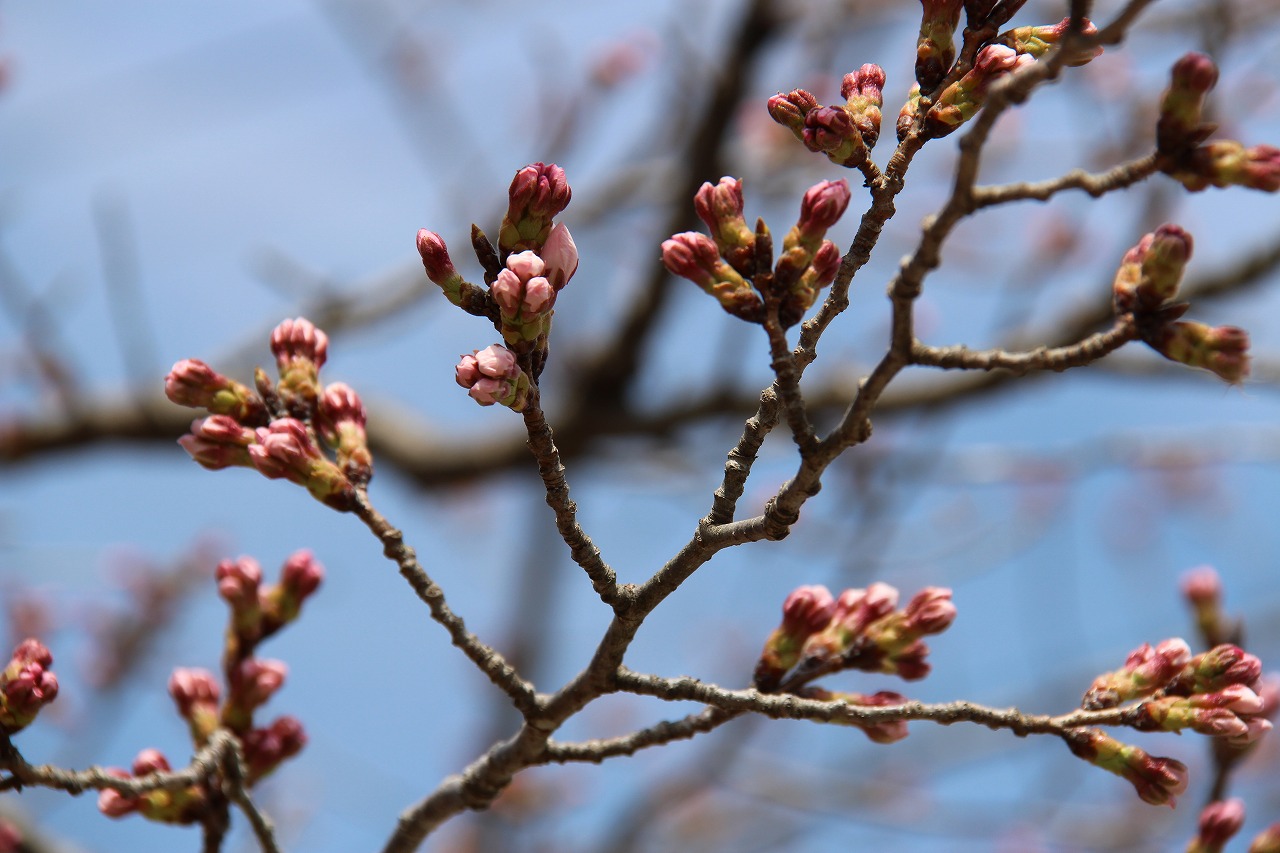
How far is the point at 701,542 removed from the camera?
1405 mm

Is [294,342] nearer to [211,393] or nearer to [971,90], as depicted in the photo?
[211,393]

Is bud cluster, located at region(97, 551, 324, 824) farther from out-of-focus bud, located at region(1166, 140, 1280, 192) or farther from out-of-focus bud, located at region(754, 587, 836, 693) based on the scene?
out-of-focus bud, located at region(1166, 140, 1280, 192)

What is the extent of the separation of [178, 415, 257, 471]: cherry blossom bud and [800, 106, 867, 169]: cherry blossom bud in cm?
100

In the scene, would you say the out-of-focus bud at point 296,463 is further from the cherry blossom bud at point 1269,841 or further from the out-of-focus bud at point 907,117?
the cherry blossom bud at point 1269,841

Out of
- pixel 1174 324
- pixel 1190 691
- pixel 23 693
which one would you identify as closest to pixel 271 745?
pixel 23 693

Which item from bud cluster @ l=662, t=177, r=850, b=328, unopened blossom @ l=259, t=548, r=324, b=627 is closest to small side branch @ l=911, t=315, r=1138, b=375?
bud cluster @ l=662, t=177, r=850, b=328

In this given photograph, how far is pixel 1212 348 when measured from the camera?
134 cm

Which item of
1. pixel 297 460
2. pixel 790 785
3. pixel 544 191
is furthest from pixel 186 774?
pixel 790 785

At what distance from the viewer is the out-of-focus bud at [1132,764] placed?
1565 mm

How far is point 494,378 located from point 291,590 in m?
0.96

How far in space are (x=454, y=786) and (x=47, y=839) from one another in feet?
4.52

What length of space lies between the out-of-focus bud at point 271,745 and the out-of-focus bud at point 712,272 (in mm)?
1230

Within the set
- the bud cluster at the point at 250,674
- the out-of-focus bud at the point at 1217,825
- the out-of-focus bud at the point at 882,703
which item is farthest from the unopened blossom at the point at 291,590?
the out-of-focus bud at the point at 1217,825

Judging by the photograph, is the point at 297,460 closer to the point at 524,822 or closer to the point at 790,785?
the point at 790,785
